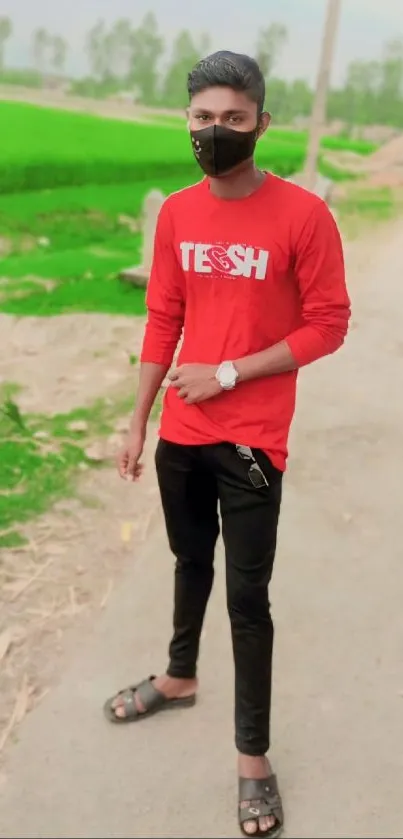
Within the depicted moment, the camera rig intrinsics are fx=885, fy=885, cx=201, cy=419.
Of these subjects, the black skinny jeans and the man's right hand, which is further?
the man's right hand

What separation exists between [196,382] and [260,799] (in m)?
1.25

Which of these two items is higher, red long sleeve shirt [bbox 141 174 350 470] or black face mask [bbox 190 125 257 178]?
black face mask [bbox 190 125 257 178]

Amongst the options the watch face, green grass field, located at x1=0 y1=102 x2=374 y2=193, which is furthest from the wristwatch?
green grass field, located at x1=0 y1=102 x2=374 y2=193

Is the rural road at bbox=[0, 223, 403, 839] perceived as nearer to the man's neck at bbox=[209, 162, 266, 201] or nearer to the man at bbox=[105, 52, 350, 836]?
the man at bbox=[105, 52, 350, 836]

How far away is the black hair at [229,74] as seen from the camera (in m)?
2.18

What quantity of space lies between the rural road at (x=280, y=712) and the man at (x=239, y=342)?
0.21m

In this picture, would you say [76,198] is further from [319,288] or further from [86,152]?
[319,288]

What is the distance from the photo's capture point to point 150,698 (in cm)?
300

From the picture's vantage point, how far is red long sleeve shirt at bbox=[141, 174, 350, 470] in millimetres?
2229

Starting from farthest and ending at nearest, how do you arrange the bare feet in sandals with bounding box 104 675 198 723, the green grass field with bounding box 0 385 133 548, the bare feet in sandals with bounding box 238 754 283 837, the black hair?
1. the green grass field with bounding box 0 385 133 548
2. the bare feet in sandals with bounding box 104 675 198 723
3. the bare feet in sandals with bounding box 238 754 283 837
4. the black hair

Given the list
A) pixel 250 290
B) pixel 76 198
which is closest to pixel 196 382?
pixel 250 290

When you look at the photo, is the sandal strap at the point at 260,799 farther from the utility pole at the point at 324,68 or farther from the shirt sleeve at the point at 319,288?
the utility pole at the point at 324,68

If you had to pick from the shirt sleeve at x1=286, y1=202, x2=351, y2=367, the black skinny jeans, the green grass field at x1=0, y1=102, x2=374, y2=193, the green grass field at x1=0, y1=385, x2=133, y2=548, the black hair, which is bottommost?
the green grass field at x1=0, y1=102, x2=374, y2=193

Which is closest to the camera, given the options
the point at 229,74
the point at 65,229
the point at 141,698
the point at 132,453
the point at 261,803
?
the point at 229,74
